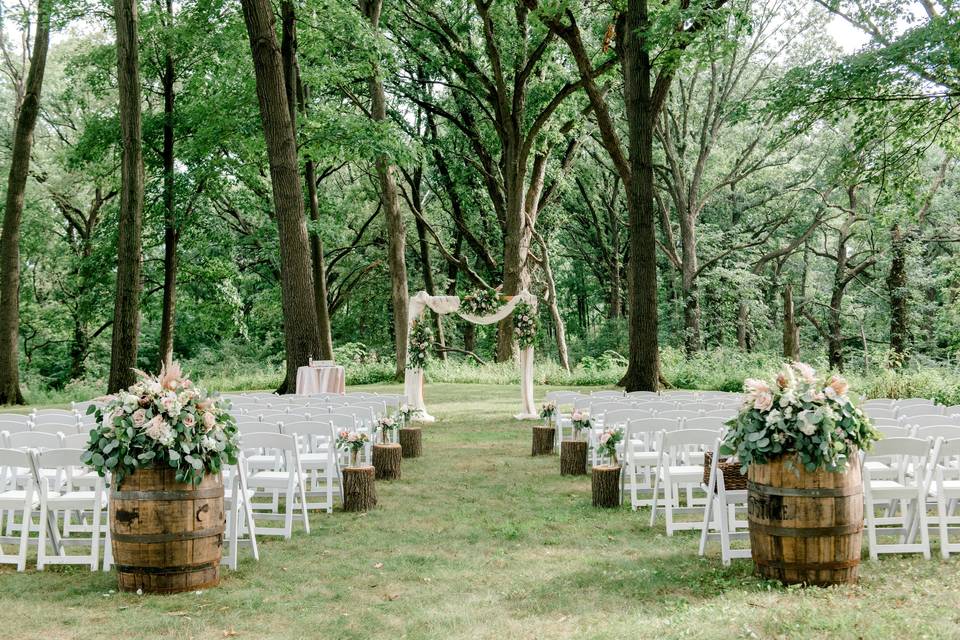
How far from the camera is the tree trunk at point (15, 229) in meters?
20.0

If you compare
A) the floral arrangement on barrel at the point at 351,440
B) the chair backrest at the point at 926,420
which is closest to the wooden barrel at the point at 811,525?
the chair backrest at the point at 926,420

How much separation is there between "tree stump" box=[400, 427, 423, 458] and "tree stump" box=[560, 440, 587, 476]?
8.81 feet

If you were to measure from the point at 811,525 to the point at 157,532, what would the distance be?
14.0 feet

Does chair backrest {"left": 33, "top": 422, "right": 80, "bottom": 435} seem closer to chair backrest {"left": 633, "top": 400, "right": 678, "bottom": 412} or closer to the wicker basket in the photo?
the wicker basket

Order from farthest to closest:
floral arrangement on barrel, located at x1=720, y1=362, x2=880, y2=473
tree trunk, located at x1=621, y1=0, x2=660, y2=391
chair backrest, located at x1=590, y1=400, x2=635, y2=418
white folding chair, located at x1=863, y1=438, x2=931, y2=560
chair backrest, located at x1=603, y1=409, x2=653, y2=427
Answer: tree trunk, located at x1=621, y1=0, x2=660, y2=391, chair backrest, located at x1=590, y1=400, x2=635, y2=418, chair backrest, located at x1=603, y1=409, x2=653, y2=427, white folding chair, located at x1=863, y1=438, x2=931, y2=560, floral arrangement on barrel, located at x1=720, y1=362, x2=880, y2=473

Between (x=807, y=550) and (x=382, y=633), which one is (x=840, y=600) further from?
(x=382, y=633)

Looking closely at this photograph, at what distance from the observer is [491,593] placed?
5.69 meters

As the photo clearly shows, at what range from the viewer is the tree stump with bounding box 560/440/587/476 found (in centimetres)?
1055

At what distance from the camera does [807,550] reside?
5.43 metres

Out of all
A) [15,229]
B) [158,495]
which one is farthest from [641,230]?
[15,229]

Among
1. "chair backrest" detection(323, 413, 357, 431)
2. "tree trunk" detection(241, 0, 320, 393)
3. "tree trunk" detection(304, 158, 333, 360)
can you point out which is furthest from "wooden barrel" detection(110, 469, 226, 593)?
"tree trunk" detection(304, 158, 333, 360)

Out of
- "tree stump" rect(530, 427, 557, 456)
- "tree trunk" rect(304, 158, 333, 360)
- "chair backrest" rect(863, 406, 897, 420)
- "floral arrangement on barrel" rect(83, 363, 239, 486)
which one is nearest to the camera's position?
"floral arrangement on barrel" rect(83, 363, 239, 486)

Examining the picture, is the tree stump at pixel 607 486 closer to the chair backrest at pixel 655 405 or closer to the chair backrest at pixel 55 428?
the chair backrest at pixel 655 405

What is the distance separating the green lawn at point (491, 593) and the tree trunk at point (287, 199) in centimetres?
918
